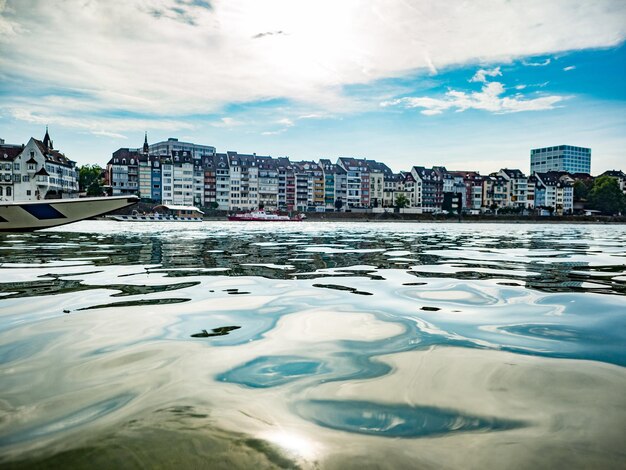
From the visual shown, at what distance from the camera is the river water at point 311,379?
2033 mm

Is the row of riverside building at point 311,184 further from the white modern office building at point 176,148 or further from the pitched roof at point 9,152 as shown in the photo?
the pitched roof at point 9,152

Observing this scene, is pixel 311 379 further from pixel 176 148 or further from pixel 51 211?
pixel 176 148

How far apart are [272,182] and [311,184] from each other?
37.4ft

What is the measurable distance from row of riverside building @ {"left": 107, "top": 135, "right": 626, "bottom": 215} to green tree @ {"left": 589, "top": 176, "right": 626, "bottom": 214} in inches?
375

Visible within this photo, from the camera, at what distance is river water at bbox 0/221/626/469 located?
2033 millimetres

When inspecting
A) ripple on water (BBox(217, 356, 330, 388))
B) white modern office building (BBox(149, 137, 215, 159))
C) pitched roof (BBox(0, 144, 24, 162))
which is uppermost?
white modern office building (BBox(149, 137, 215, 159))

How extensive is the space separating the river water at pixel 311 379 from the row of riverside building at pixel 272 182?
108339 millimetres

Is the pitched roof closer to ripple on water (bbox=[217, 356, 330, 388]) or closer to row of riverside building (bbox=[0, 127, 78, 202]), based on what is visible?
row of riverside building (bbox=[0, 127, 78, 202])

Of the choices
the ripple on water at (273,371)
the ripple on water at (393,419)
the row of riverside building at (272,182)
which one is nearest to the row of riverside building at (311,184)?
the row of riverside building at (272,182)

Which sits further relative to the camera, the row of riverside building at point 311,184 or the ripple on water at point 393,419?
the row of riverside building at point 311,184

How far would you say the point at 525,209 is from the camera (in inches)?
5802

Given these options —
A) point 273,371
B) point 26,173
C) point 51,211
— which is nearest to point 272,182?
point 26,173

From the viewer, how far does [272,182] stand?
5320 inches

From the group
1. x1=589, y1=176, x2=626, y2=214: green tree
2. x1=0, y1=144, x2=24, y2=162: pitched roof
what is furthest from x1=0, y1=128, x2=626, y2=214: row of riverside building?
x1=589, y1=176, x2=626, y2=214: green tree
